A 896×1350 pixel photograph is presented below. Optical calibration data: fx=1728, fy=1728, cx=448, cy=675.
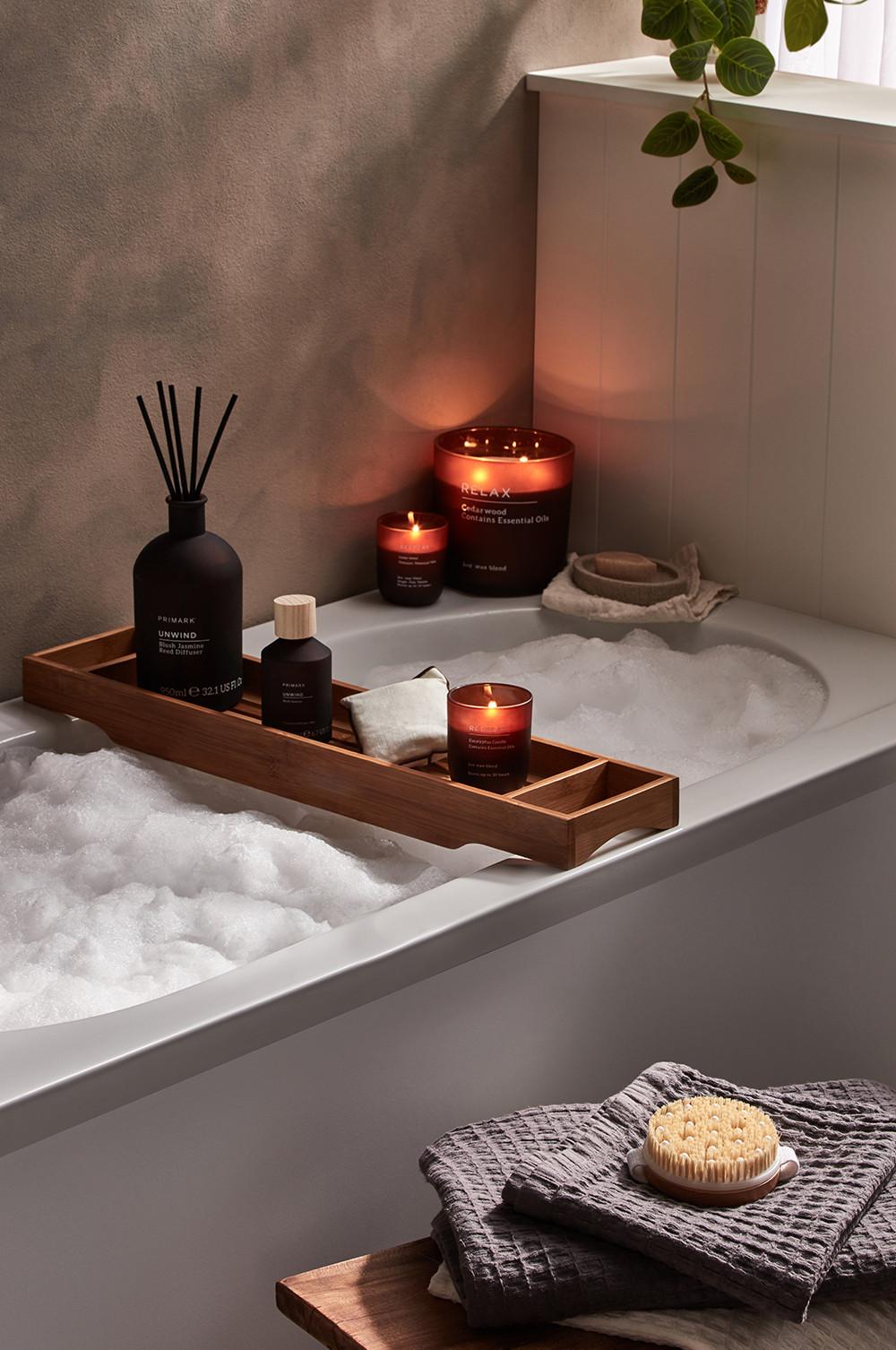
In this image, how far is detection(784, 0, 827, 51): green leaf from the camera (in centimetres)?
233

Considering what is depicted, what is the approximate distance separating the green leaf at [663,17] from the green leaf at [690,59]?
37 mm

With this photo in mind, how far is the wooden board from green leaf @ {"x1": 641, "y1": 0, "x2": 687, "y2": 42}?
5.53ft

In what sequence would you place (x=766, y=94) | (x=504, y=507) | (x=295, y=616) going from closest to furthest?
(x=295, y=616) → (x=766, y=94) → (x=504, y=507)

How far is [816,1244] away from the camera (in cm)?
126

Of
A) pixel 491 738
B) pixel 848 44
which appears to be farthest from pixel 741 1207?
pixel 848 44

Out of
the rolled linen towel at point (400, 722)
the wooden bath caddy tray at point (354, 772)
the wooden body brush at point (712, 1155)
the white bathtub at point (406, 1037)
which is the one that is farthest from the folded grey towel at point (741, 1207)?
the rolled linen towel at point (400, 722)

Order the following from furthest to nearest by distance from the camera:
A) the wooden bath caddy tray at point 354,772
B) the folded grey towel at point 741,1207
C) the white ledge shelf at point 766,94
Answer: the white ledge shelf at point 766,94 → the wooden bath caddy tray at point 354,772 → the folded grey towel at point 741,1207

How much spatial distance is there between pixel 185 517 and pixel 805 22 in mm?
1111

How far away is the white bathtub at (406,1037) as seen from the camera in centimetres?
135

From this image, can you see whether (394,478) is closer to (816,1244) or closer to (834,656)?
(834,656)

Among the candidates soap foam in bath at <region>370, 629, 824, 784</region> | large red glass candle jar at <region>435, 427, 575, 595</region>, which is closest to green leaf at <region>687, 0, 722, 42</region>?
large red glass candle jar at <region>435, 427, 575, 595</region>

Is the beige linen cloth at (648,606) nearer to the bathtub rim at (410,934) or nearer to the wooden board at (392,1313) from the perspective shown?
the bathtub rim at (410,934)

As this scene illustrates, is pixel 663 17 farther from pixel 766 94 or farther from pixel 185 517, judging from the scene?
pixel 185 517

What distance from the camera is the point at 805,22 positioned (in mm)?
2334
